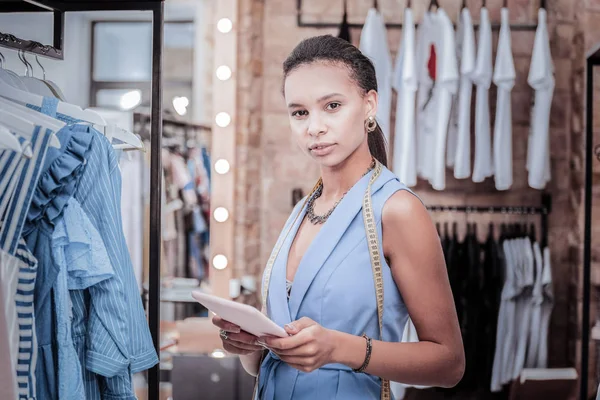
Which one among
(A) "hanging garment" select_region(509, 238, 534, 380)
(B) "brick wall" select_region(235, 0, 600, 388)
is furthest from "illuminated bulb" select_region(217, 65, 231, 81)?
(A) "hanging garment" select_region(509, 238, 534, 380)

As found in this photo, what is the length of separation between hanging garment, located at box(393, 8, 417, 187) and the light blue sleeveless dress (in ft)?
5.91

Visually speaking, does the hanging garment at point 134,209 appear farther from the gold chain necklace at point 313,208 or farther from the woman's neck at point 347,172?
the woman's neck at point 347,172

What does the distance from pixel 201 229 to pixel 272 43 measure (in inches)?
44.7

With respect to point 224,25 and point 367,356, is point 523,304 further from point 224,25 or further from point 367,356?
point 367,356

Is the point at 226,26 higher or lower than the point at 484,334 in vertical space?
higher

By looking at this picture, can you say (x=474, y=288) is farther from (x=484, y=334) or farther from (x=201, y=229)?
(x=201, y=229)

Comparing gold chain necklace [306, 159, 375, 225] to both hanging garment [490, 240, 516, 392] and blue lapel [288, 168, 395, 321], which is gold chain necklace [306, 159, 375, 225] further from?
hanging garment [490, 240, 516, 392]

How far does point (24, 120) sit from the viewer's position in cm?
111

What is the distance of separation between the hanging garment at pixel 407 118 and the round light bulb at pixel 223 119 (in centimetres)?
83

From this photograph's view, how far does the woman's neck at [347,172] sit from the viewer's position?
135 cm

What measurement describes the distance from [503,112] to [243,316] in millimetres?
2433

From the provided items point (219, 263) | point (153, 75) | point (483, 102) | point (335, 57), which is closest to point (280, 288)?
point (335, 57)

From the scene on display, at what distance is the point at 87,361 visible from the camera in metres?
1.29

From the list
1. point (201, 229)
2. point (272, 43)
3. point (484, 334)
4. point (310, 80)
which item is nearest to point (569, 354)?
point (484, 334)
